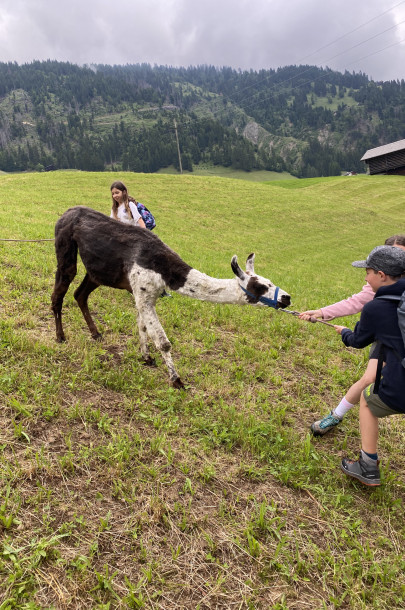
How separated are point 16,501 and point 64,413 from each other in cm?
109

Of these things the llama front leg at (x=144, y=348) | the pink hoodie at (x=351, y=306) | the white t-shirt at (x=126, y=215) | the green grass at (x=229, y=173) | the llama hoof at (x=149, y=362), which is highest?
the green grass at (x=229, y=173)

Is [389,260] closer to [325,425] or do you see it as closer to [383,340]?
[383,340]

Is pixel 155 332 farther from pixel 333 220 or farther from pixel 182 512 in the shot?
pixel 333 220

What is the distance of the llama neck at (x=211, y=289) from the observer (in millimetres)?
4461

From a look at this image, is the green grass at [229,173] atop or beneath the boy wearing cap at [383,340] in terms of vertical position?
atop

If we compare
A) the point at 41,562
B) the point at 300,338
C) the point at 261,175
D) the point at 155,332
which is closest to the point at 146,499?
the point at 41,562

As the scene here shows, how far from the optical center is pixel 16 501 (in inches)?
104

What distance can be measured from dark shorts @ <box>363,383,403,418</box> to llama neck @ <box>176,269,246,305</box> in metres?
1.90

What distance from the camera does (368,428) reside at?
3.20 m

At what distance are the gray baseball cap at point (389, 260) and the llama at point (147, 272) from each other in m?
1.44

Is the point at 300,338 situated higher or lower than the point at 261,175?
lower

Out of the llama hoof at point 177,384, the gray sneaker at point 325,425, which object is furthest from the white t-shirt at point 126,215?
the gray sneaker at point 325,425

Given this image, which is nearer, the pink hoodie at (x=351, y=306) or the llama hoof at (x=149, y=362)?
the pink hoodie at (x=351, y=306)

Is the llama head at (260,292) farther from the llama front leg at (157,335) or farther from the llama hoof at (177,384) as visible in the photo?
the llama hoof at (177,384)
